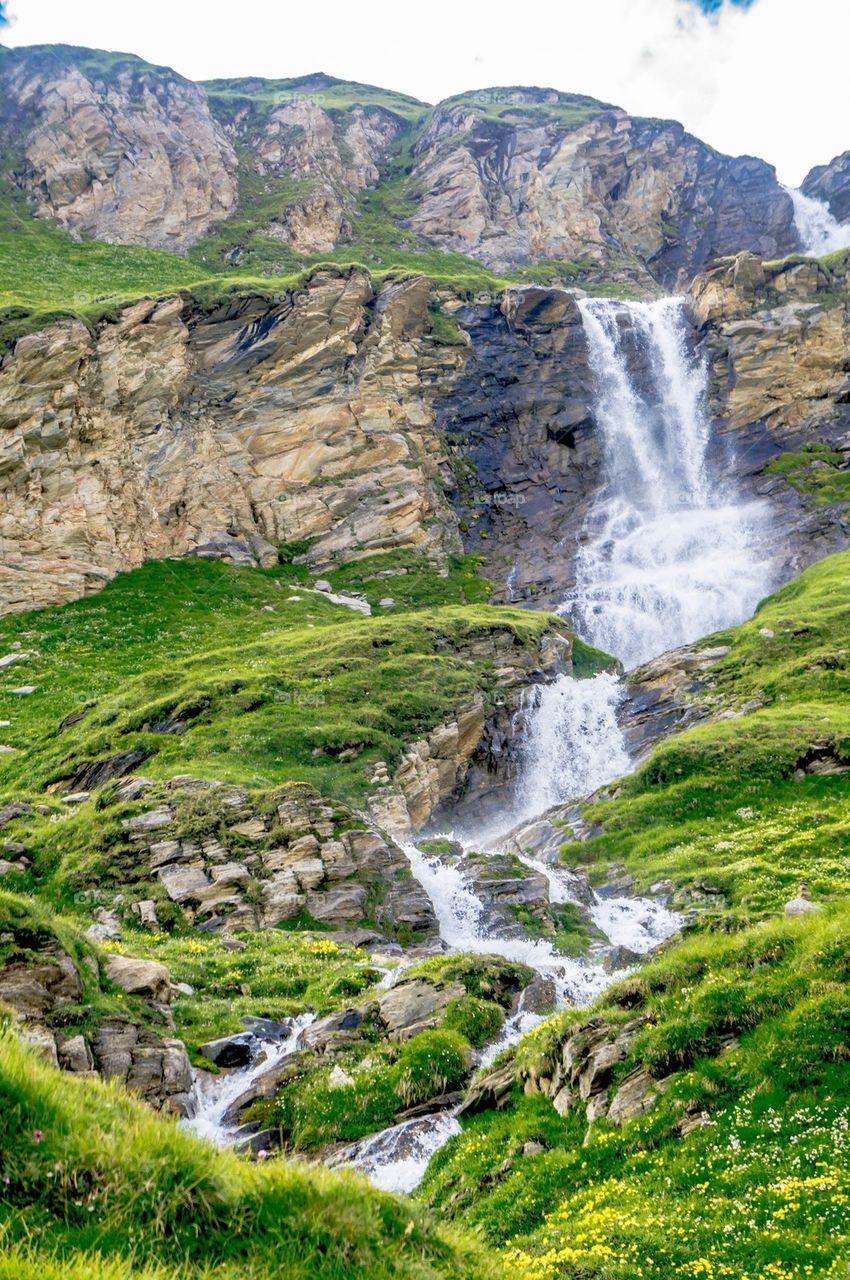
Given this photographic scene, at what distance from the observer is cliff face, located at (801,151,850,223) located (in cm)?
13725

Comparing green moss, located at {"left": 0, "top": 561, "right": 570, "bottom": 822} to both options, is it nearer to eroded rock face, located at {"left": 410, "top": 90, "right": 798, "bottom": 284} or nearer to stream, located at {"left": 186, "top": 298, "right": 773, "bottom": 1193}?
stream, located at {"left": 186, "top": 298, "right": 773, "bottom": 1193}

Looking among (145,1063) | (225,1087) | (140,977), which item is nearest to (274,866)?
(140,977)

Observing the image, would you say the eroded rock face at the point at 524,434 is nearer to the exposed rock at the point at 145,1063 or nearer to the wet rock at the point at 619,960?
the wet rock at the point at 619,960

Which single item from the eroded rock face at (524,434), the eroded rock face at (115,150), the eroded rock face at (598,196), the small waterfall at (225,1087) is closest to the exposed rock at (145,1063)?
the small waterfall at (225,1087)

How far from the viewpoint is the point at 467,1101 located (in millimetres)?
12273

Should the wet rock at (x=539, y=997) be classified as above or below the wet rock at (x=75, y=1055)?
below

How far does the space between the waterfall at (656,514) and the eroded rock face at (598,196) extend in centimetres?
4851

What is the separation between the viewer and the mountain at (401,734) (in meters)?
8.07

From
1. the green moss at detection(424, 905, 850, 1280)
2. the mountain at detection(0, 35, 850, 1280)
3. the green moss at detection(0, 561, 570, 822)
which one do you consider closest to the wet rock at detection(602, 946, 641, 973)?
the mountain at detection(0, 35, 850, 1280)

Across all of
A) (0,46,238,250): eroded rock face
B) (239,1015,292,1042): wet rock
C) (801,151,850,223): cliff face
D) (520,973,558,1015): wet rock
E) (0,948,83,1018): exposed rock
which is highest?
(0,46,238,250): eroded rock face

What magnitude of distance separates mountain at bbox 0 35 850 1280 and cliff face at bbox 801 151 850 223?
509 inches

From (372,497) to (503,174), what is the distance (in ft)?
317

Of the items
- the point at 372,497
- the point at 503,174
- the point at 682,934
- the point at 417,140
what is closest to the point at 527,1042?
the point at 682,934

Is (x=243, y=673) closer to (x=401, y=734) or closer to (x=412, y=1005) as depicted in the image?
(x=401, y=734)
